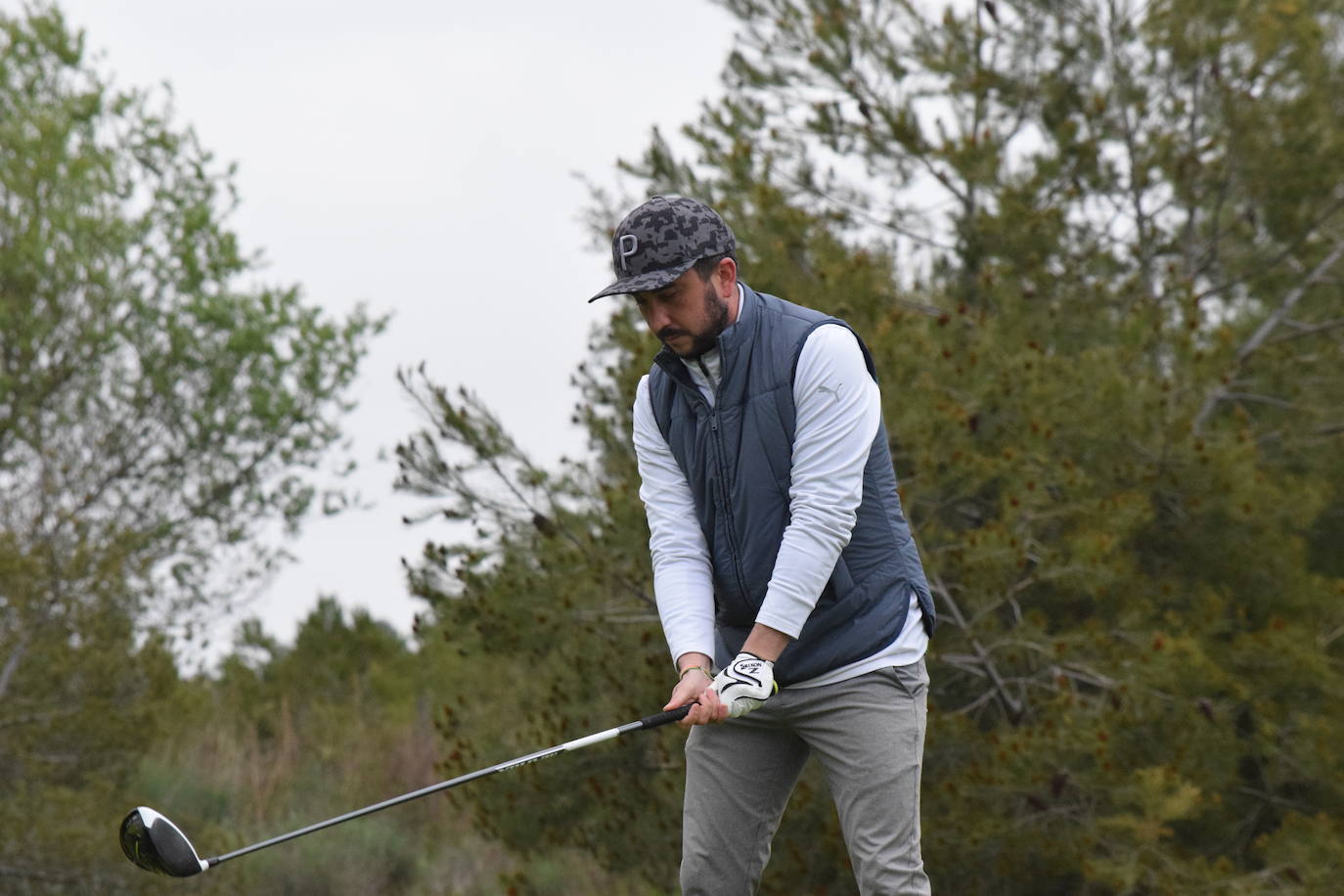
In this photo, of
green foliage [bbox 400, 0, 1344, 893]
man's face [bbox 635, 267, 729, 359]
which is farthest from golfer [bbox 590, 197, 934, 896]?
green foliage [bbox 400, 0, 1344, 893]

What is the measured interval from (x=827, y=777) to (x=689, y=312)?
91cm

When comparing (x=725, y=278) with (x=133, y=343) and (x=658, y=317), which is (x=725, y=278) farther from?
(x=133, y=343)

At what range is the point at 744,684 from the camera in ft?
10.8

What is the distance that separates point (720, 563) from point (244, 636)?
13.8 metres

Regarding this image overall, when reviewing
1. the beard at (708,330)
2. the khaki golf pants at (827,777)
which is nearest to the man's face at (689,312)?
the beard at (708,330)

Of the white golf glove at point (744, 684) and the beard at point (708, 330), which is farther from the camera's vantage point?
the beard at point (708, 330)

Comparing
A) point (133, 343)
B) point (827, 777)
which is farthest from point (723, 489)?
point (133, 343)

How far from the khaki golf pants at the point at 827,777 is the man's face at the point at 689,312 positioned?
0.69 metres

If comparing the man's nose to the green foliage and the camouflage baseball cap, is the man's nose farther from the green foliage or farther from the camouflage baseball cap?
the green foliage

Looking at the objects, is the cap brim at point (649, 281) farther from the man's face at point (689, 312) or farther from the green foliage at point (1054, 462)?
the green foliage at point (1054, 462)

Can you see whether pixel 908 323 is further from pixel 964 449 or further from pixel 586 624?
pixel 586 624

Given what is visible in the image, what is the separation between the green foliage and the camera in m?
8.03

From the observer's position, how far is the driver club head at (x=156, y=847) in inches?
145

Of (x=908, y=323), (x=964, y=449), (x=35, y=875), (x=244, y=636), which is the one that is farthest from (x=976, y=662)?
(x=244, y=636)
